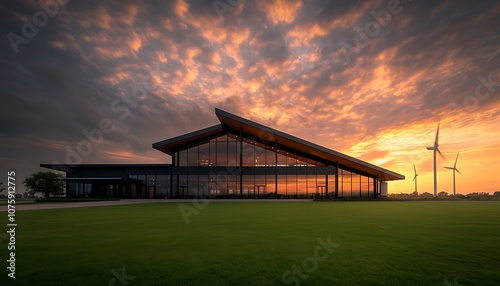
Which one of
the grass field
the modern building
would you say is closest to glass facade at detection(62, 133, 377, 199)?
the modern building

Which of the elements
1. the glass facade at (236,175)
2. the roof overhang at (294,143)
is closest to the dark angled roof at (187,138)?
the glass facade at (236,175)

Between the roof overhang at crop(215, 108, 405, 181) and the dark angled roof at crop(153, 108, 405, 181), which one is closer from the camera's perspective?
the roof overhang at crop(215, 108, 405, 181)

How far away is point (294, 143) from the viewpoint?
39.9m

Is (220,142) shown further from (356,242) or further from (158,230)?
(356,242)

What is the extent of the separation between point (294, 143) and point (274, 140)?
3.86 m

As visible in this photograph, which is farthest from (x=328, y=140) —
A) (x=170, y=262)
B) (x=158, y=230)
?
(x=170, y=262)

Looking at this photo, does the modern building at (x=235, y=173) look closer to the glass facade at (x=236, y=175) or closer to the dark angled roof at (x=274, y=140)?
the glass facade at (x=236, y=175)

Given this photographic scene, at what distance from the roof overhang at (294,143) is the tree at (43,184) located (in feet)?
97.3

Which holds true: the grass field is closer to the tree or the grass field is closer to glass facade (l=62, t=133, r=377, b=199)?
glass facade (l=62, t=133, r=377, b=199)

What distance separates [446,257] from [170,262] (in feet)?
21.3

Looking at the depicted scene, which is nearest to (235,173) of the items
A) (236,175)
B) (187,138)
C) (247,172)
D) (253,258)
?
(236,175)

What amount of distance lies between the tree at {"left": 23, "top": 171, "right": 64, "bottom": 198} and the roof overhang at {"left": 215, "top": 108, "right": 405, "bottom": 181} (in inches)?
1168

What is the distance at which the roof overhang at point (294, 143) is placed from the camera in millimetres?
37062

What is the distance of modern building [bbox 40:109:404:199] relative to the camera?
143 ft
